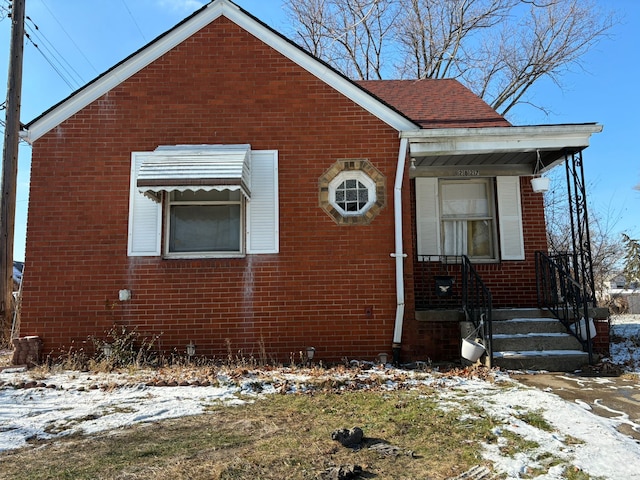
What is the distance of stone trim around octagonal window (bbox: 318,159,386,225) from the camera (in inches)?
287

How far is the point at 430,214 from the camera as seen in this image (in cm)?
849

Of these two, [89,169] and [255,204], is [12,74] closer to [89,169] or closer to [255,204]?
[89,169]

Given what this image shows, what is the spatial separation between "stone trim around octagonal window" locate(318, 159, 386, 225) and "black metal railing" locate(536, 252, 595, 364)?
9.82 ft

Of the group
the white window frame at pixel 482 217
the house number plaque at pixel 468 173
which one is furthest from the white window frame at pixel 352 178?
the house number plaque at pixel 468 173

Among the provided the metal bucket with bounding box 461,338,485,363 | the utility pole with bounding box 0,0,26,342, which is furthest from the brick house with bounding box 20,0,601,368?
the utility pole with bounding box 0,0,26,342

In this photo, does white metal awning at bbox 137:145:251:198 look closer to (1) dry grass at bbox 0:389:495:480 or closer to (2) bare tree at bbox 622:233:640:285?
(1) dry grass at bbox 0:389:495:480

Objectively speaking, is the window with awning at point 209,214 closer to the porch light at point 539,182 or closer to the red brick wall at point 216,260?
the red brick wall at point 216,260

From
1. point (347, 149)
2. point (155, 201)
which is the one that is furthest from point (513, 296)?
point (155, 201)

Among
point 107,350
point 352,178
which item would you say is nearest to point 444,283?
point 352,178

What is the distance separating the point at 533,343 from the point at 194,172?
533cm

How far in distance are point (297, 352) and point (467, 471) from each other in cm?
418

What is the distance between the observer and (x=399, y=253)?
7.14m

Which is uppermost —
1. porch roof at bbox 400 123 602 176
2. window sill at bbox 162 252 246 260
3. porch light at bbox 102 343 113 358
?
porch roof at bbox 400 123 602 176

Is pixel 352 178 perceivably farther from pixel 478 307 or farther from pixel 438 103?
pixel 438 103
